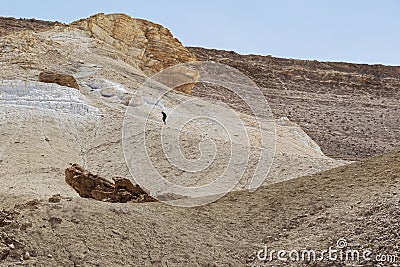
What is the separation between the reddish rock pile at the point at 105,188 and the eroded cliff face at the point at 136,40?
19.0 meters

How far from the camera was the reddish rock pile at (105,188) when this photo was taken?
343 inches

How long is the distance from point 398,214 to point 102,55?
2111 cm

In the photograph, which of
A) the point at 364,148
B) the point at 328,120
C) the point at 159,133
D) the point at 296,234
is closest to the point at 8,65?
the point at 159,133

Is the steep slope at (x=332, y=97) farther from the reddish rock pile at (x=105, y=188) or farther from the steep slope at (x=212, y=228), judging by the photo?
the steep slope at (x=212, y=228)

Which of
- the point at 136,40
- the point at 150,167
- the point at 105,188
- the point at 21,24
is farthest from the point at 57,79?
the point at 21,24

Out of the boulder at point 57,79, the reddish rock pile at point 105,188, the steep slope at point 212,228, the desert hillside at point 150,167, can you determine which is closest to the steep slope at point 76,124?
the desert hillside at point 150,167

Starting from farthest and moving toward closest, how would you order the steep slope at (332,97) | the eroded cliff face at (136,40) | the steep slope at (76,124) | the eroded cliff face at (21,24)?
the eroded cliff face at (21,24)
the steep slope at (332,97)
the eroded cliff face at (136,40)
the steep slope at (76,124)

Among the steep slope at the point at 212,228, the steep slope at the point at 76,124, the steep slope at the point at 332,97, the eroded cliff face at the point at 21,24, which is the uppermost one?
the eroded cliff face at the point at 21,24

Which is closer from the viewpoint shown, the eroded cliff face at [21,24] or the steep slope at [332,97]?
the steep slope at [332,97]

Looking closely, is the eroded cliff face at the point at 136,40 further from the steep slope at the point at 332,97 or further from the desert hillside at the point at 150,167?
the steep slope at the point at 332,97

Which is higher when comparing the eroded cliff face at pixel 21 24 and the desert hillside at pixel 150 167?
the eroded cliff face at pixel 21 24

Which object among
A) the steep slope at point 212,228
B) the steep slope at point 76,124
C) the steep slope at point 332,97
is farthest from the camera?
the steep slope at point 332,97

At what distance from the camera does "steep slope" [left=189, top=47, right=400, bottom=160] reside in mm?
31797

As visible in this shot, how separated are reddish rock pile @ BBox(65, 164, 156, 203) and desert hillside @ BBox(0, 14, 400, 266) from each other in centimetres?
6
